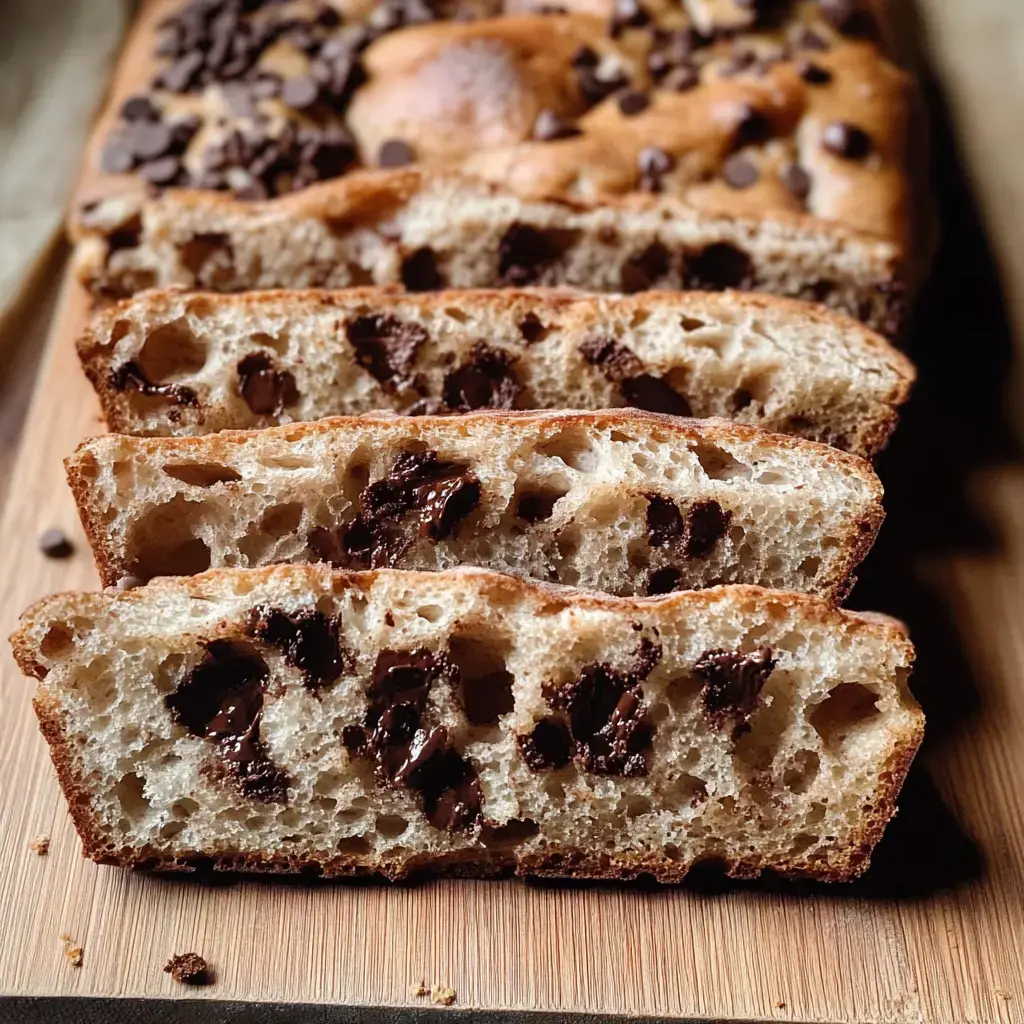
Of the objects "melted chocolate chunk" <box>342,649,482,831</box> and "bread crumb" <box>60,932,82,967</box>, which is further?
"bread crumb" <box>60,932,82,967</box>

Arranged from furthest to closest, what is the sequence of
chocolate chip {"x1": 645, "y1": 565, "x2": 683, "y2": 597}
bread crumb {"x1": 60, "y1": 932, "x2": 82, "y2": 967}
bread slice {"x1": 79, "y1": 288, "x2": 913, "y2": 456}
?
bread slice {"x1": 79, "y1": 288, "x2": 913, "y2": 456} → chocolate chip {"x1": 645, "y1": 565, "x2": 683, "y2": 597} → bread crumb {"x1": 60, "y1": 932, "x2": 82, "y2": 967}

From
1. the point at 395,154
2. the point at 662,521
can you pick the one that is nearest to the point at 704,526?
the point at 662,521

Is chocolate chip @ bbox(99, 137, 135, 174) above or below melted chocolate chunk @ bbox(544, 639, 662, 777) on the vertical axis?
above

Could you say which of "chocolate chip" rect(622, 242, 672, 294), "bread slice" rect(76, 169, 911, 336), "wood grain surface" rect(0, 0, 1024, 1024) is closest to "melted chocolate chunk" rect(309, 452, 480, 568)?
"wood grain surface" rect(0, 0, 1024, 1024)

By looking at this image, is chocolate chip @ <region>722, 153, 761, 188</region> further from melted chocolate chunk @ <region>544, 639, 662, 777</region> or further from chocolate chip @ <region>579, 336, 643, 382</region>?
melted chocolate chunk @ <region>544, 639, 662, 777</region>

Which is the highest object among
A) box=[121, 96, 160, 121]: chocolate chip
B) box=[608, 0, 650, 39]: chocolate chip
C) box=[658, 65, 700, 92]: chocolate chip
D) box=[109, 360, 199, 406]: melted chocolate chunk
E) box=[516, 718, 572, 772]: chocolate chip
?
box=[608, 0, 650, 39]: chocolate chip

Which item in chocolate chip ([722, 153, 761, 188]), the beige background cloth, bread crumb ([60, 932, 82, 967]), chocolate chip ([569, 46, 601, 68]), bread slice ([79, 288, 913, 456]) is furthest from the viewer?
the beige background cloth

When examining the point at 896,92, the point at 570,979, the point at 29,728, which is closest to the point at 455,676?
the point at 570,979
